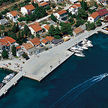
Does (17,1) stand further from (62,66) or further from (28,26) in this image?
(62,66)

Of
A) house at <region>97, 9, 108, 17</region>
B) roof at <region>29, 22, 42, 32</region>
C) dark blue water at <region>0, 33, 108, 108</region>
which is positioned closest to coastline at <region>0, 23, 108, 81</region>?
dark blue water at <region>0, 33, 108, 108</region>

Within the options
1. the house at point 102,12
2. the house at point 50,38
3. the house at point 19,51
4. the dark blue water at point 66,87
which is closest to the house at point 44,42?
the house at point 50,38

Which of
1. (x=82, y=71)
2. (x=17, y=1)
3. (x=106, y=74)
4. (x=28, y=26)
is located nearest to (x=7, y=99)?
(x=82, y=71)

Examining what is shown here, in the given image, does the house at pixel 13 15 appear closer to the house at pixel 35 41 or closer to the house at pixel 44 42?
the house at pixel 35 41

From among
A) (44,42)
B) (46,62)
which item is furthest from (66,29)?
(46,62)

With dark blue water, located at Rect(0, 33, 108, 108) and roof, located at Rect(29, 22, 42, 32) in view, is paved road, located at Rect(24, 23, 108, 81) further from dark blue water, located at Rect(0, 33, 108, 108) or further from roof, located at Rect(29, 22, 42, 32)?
roof, located at Rect(29, 22, 42, 32)
